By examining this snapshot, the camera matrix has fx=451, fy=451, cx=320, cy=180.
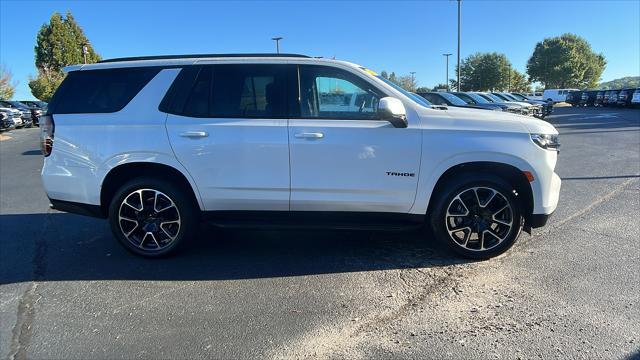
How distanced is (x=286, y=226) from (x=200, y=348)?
161 centimetres

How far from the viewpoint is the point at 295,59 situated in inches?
177

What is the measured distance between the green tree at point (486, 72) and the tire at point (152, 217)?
254ft

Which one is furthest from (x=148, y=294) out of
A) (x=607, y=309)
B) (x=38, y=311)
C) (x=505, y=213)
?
(x=607, y=309)

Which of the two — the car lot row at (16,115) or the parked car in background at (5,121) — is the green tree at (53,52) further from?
the parked car in background at (5,121)

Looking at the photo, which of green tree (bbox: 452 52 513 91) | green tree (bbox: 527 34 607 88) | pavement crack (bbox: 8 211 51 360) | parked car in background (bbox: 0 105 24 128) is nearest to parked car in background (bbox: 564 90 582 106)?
green tree (bbox: 452 52 513 91)

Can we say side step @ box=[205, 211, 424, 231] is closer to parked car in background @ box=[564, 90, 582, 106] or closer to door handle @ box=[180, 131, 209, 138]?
door handle @ box=[180, 131, 209, 138]

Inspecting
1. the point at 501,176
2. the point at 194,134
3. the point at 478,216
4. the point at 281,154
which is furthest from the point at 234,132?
the point at 501,176

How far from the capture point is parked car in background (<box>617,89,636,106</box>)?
39.2 m

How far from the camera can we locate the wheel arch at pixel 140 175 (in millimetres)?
4512

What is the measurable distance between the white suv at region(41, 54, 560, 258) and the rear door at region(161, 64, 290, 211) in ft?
0.03

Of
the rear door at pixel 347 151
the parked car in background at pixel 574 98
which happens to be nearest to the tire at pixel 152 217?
the rear door at pixel 347 151

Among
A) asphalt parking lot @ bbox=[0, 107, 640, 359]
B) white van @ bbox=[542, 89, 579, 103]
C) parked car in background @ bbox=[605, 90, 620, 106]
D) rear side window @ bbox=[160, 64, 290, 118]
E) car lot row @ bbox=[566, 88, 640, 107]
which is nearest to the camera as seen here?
asphalt parking lot @ bbox=[0, 107, 640, 359]

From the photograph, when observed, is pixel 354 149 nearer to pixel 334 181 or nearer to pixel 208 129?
pixel 334 181

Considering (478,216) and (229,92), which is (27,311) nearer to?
(229,92)
